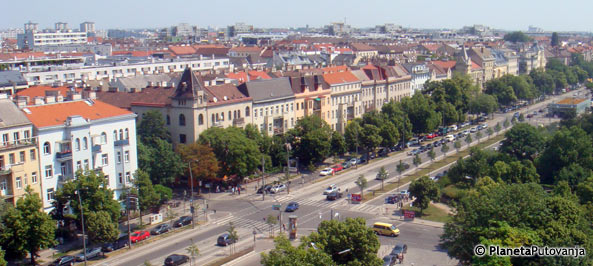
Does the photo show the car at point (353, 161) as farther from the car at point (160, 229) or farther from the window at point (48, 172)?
the window at point (48, 172)

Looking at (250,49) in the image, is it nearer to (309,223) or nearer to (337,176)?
(337,176)

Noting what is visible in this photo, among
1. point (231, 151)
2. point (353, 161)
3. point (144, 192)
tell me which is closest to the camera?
point (144, 192)

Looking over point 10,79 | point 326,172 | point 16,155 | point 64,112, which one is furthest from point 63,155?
point 10,79

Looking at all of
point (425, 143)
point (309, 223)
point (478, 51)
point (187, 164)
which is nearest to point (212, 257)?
point (309, 223)

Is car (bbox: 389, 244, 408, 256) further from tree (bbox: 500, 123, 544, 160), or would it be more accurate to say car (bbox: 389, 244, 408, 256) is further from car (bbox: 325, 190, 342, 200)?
tree (bbox: 500, 123, 544, 160)

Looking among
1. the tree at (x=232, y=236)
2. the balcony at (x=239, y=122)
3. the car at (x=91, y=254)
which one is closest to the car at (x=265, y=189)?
the balcony at (x=239, y=122)

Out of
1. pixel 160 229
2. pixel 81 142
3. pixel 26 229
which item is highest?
pixel 81 142

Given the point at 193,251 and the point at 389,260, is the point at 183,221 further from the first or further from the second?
the point at 389,260

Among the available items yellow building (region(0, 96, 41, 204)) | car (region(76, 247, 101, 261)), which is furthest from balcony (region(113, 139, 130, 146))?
car (region(76, 247, 101, 261))
